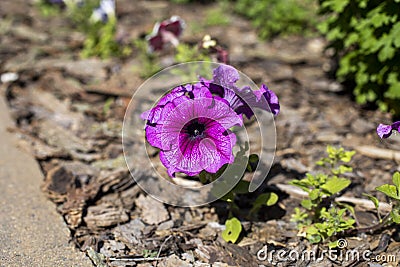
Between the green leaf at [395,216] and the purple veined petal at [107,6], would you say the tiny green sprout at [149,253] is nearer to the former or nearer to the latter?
the green leaf at [395,216]

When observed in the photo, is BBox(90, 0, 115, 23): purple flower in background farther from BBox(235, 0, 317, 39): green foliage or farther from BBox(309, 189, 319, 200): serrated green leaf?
BBox(309, 189, 319, 200): serrated green leaf

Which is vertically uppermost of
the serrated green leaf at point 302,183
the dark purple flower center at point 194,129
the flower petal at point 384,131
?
the flower petal at point 384,131

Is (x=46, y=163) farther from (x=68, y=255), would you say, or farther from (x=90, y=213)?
(x=68, y=255)

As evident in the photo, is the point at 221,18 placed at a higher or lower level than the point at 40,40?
higher

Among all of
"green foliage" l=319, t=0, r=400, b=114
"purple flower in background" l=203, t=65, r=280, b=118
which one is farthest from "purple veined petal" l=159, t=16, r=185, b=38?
"purple flower in background" l=203, t=65, r=280, b=118

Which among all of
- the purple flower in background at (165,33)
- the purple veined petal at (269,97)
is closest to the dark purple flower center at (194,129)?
the purple veined petal at (269,97)

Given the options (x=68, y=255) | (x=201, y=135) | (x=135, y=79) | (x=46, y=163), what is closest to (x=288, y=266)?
(x=201, y=135)
